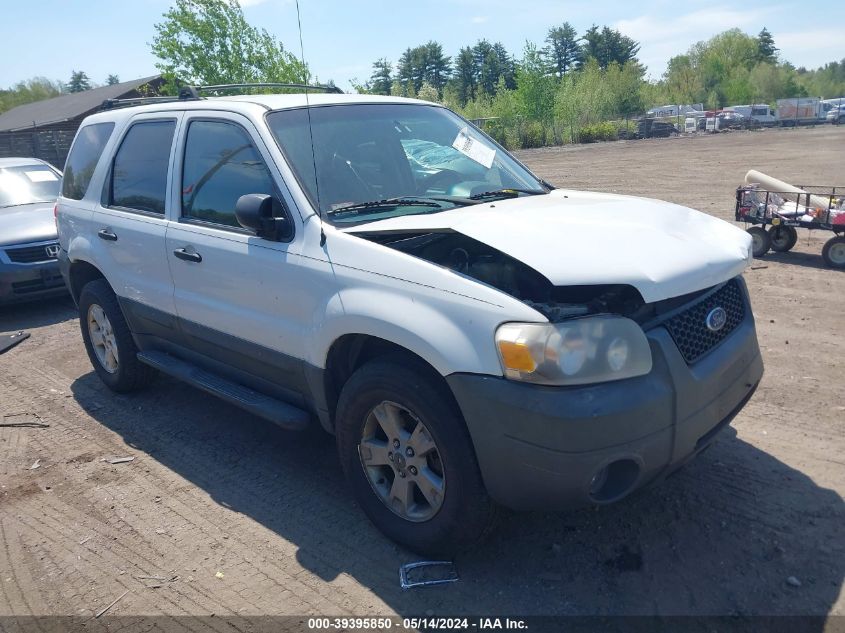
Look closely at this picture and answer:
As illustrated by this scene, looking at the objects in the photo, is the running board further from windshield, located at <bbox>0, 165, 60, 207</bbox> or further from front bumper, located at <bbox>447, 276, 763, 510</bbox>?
windshield, located at <bbox>0, 165, 60, 207</bbox>

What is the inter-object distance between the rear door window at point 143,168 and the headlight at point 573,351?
2835mm

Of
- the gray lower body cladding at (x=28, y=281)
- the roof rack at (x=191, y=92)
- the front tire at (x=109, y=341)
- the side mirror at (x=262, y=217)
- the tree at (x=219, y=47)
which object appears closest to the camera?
the side mirror at (x=262, y=217)

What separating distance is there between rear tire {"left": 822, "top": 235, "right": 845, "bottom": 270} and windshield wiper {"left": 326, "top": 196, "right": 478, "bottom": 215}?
6362mm

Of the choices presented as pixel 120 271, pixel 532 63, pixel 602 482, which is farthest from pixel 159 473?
pixel 532 63

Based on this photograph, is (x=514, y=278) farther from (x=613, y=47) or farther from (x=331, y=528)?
(x=613, y=47)

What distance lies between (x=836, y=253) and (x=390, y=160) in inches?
258

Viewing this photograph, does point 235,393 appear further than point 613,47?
No

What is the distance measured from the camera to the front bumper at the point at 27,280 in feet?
26.0

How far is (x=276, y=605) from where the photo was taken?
3.00 metres

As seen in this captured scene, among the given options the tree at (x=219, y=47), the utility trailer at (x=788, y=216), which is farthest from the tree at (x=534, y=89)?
the utility trailer at (x=788, y=216)

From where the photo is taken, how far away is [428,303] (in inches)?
114

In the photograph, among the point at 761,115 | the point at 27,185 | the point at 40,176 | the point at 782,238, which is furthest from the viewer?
the point at 761,115

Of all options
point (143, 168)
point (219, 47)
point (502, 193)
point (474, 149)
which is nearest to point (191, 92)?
point (143, 168)

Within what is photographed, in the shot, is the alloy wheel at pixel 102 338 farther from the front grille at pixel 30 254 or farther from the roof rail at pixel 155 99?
the front grille at pixel 30 254
